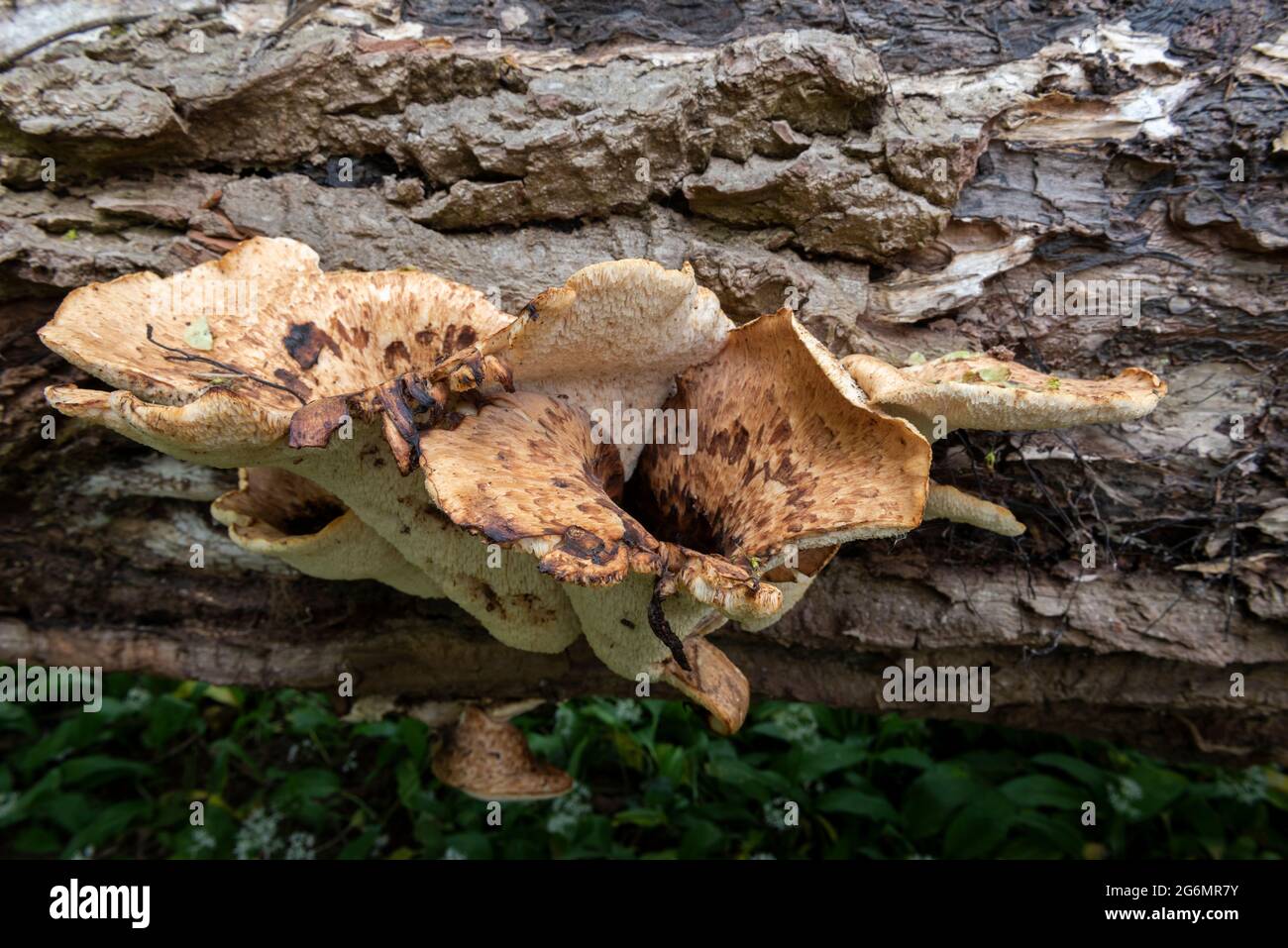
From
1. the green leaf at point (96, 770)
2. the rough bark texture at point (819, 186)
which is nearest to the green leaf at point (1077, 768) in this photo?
the rough bark texture at point (819, 186)

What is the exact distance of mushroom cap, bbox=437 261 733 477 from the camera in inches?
87.4

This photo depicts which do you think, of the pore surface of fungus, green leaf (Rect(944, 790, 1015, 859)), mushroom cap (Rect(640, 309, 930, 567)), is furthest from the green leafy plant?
mushroom cap (Rect(640, 309, 930, 567))

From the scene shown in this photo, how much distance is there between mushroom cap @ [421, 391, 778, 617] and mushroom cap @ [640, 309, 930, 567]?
0.17m

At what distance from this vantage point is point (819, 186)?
3.21 m

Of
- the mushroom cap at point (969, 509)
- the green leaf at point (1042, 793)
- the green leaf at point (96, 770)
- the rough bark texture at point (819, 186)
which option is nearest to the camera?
the mushroom cap at point (969, 509)

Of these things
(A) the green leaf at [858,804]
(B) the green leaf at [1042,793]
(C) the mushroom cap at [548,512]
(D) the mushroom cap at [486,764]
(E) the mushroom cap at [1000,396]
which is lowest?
(A) the green leaf at [858,804]

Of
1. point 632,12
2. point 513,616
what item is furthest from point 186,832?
point 632,12

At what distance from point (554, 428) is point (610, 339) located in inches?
13.3

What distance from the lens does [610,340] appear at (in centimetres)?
249

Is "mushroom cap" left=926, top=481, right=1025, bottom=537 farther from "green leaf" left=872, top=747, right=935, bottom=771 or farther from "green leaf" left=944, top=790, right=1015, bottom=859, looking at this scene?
"green leaf" left=872, top=747, right=935, bottom=771

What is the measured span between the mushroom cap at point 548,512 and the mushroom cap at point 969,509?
1.19 metres

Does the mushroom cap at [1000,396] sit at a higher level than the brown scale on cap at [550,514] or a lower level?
higher

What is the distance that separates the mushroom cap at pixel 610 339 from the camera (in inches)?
87.4

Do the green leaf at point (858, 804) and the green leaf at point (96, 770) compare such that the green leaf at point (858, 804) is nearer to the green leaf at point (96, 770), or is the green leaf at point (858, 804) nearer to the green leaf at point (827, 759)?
the green leaf at point (827, 759)
